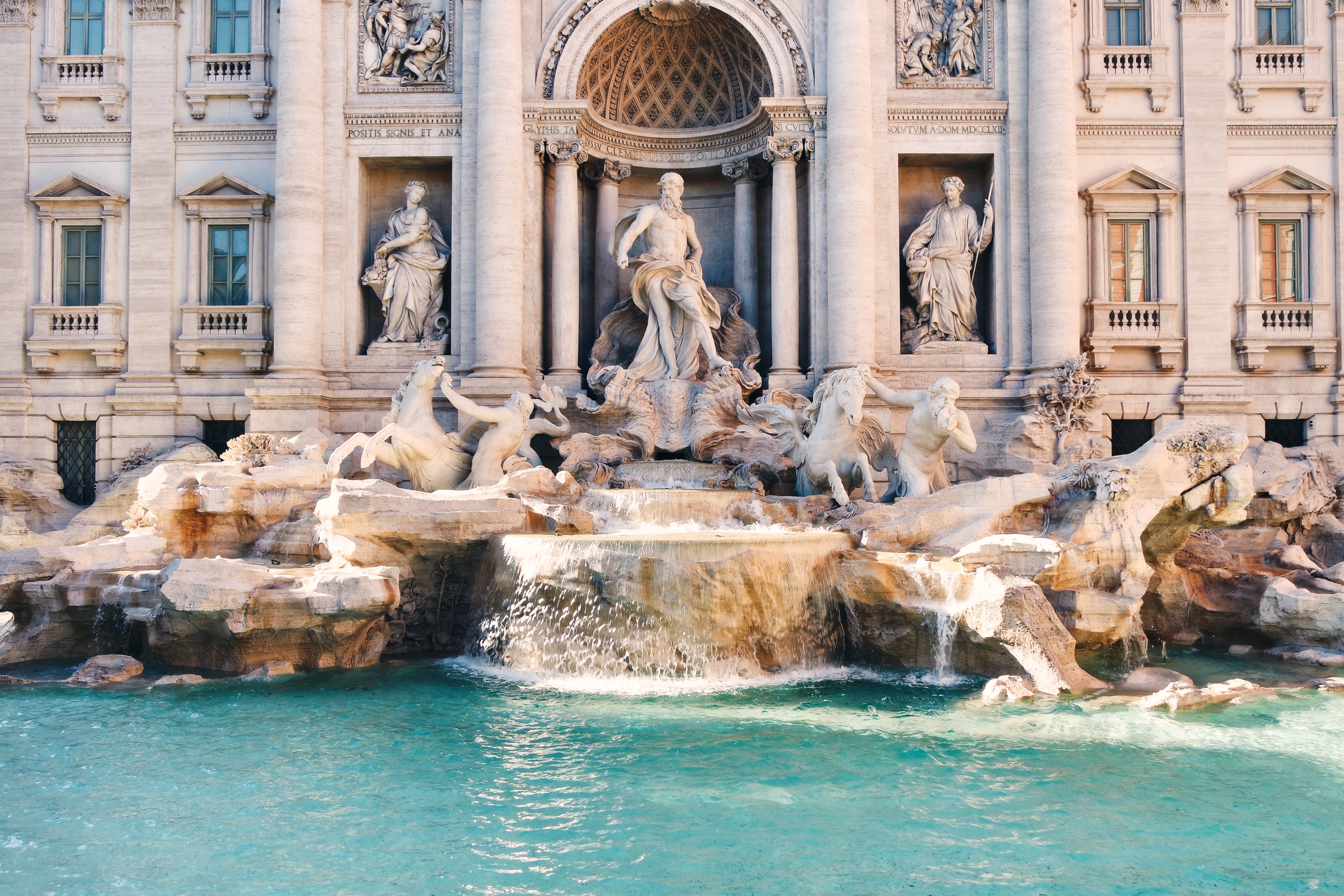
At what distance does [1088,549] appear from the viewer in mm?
10664

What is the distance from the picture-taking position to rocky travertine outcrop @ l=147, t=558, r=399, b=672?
961 cm

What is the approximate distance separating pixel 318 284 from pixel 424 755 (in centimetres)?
1098

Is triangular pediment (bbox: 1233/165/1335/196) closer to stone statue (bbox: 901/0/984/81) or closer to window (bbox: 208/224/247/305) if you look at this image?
stone statue (bbox: 901/0/984/81)

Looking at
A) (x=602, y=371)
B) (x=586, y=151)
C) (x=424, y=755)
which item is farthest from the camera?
(x=586, y=151)

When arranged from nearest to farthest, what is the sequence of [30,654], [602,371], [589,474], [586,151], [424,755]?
[424,755], [30,654], [589,474], [602,371], [586,151]

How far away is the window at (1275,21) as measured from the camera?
1709cm

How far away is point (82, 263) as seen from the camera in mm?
17562

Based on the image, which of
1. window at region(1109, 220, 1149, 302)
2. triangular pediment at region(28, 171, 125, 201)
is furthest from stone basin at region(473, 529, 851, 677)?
triangular pediment at region(28, 171, 125, 201)

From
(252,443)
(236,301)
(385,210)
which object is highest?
(385,210)

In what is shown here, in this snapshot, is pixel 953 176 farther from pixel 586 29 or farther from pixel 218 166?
pixel 218 166

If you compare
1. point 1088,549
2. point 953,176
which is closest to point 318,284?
point 953,176

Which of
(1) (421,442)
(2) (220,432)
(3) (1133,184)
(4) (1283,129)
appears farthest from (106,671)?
(4) (1283,129)

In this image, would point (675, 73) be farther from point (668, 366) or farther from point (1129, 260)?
point (1129, 260)

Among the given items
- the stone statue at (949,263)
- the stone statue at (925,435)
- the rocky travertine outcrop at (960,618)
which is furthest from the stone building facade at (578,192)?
the rocky travertine outcrop at (960,618)
